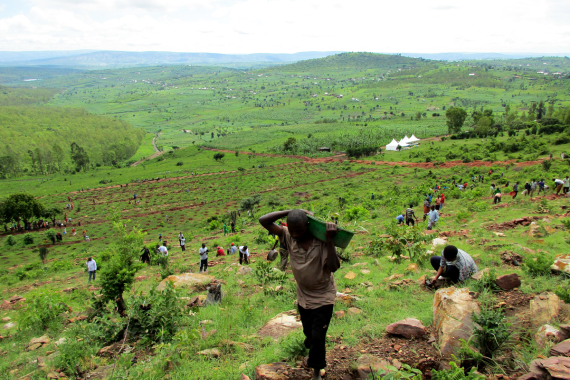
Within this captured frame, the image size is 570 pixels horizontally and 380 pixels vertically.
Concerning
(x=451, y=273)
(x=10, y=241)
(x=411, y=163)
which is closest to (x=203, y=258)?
(x=451, y=273)

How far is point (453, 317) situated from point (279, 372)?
2162 millimetres

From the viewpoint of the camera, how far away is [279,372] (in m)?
3.53

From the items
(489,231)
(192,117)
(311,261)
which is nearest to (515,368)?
(311,261)

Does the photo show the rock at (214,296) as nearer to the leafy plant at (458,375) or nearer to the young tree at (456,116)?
the leafy plant at (458,375)

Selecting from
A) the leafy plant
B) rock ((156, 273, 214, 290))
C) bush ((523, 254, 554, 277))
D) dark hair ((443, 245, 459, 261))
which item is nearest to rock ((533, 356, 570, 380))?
the leafy plant

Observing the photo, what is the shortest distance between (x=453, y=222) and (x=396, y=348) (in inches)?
429

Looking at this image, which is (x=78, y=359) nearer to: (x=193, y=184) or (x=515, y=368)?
(x=515, y=368)

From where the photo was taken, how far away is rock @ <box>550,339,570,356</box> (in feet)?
9.80

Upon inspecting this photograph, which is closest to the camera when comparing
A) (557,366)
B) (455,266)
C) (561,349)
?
(557,366)

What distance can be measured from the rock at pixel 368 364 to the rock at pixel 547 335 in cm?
161

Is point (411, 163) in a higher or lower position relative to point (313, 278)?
lower

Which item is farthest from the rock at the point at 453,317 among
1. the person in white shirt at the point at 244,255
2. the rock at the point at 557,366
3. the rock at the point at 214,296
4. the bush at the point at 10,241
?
the bush at the point at 10,241

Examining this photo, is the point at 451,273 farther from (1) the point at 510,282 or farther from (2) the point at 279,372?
(2) the point at 279,372

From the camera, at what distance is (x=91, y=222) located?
35031 millimetres
